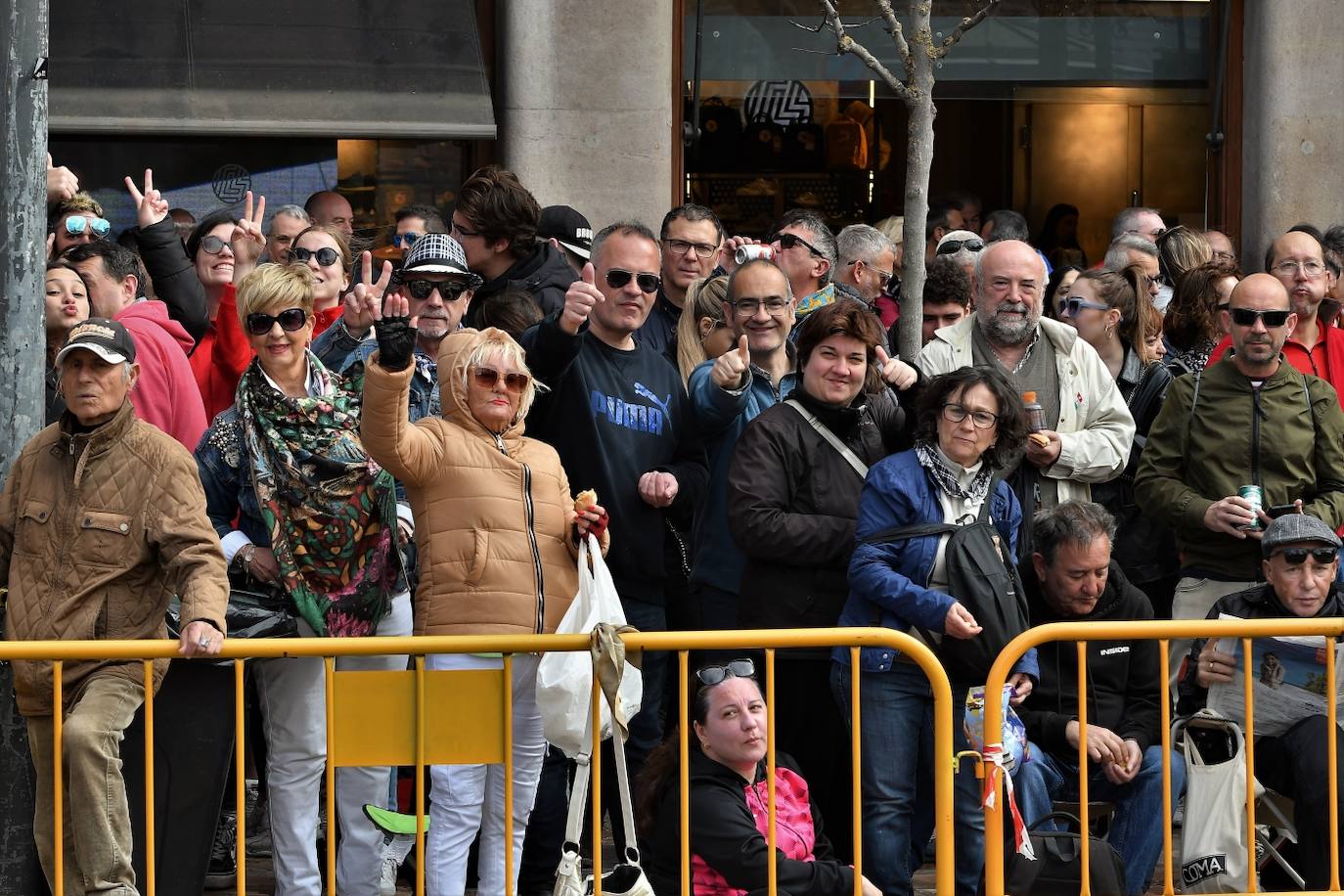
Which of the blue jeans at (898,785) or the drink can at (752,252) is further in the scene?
the drink can at (752,252)

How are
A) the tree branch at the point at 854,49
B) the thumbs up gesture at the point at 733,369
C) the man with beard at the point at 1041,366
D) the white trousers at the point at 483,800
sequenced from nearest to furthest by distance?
the white trousers at the point at 483,800 < the thumbs up gesture at the point at 733,369 < the man with beard at the point at 1041,366 < the tree branch at the point at 854,49

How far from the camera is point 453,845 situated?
20.5 ft

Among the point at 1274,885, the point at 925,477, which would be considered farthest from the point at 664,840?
the point at 1274,885

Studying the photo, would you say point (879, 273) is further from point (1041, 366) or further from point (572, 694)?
point (572, 694)

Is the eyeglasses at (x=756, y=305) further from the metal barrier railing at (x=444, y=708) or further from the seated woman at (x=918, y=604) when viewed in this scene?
the metal barrier railing at (x=444, y=708)

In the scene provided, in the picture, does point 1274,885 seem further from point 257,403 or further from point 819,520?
point 257,403

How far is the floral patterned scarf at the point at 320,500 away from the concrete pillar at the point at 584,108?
5.03m

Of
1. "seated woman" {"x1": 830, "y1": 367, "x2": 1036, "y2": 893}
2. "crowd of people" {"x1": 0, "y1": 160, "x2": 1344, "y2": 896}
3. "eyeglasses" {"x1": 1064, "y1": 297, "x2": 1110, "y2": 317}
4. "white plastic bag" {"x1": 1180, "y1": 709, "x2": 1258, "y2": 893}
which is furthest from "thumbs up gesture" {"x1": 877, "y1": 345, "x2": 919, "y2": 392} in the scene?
"white plastic bag" {"x1": 1180, "y1": 709, "x2": 1258, "y2": 893}

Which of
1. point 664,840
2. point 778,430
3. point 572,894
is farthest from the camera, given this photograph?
point 778,430

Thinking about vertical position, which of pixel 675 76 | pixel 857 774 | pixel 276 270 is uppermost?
pixel 675 76

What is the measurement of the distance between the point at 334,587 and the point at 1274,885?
3.37m

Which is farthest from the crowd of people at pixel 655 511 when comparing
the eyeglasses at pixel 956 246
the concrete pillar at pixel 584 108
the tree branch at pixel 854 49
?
the concrete pillar at pixel 584 108

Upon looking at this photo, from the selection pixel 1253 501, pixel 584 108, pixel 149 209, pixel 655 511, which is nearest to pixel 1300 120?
pixel 584 108

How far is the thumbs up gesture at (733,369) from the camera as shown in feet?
23.0
